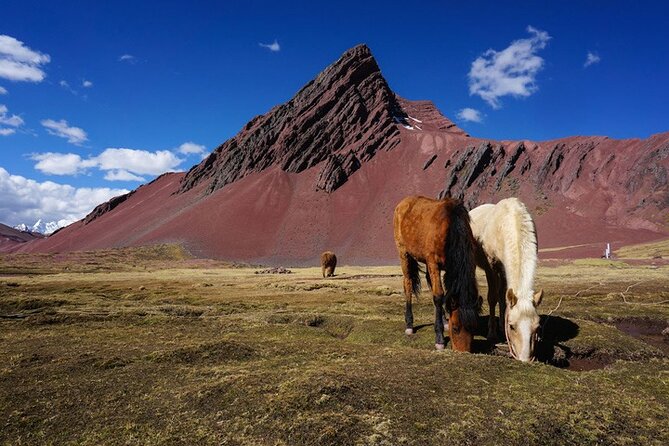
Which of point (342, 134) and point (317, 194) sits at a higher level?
point (342, 134)

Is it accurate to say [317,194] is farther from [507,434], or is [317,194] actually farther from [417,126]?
[507,434]

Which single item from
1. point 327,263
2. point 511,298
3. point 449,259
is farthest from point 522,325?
Answer: point 327,263

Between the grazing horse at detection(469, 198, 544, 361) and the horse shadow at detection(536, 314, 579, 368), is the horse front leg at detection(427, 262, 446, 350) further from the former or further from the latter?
the horse shadow at detection(536, 314, 579, 368)

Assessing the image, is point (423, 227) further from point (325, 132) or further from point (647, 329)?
point (325, 132)

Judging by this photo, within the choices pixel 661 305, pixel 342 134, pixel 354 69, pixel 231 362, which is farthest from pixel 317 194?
pixel 231 362

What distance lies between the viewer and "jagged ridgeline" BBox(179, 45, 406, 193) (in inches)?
5945

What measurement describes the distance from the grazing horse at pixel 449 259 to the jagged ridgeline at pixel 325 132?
124089mm

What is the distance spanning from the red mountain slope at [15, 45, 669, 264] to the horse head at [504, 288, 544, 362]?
77345mm

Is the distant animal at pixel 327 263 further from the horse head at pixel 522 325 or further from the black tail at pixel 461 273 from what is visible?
the horse head at pixel 522 325

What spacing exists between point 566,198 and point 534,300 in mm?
118512

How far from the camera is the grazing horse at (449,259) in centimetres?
977

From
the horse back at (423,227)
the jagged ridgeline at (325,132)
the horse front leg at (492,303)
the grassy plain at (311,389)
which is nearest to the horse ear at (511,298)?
the grassy plain at (311,389)

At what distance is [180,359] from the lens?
8.98 metres

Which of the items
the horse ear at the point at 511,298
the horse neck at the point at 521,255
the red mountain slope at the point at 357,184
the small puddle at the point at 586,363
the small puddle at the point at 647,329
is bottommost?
the small puddle at the point at 586,363
